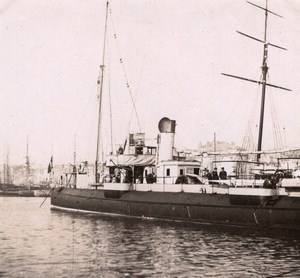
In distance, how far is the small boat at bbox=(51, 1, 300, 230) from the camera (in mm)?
25078

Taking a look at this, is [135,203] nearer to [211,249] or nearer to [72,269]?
[211,249]

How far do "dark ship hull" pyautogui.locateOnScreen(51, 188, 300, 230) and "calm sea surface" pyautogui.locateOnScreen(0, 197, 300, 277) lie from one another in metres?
0.78

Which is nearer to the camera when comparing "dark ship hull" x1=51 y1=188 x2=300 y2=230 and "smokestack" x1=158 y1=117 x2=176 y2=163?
"dark ship hull" x1=51 y1=188 x2=300 y2=230

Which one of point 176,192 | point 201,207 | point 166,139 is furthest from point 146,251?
point 166,139

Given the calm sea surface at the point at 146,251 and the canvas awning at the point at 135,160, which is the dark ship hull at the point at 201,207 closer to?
the calm sea surface at the point at 146,251

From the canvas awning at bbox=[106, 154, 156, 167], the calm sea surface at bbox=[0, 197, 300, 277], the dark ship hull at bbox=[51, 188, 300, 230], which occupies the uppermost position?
the canvas awning at bbox=[106, 154, 156, 167]

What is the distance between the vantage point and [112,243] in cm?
2073

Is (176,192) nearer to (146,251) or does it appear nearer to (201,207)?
(201,207)

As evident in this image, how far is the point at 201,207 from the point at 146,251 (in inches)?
378

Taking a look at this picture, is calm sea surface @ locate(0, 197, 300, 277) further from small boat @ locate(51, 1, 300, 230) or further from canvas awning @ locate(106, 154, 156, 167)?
canvas awning @ locate(106, 154, 156, 167)

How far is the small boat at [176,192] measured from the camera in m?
25.1

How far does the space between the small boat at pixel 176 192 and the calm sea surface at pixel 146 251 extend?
1033mm

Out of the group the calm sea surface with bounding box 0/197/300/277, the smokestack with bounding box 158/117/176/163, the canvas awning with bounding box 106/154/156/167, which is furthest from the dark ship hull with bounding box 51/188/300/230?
the smokestack with bounding box 158/117/176/163

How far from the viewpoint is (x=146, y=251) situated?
61.3ft
